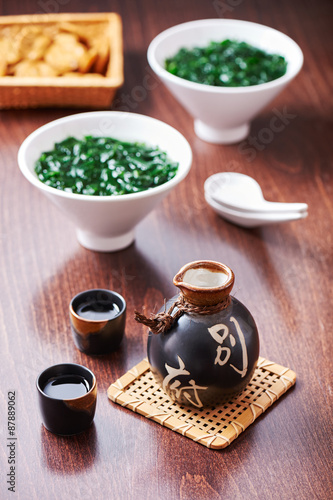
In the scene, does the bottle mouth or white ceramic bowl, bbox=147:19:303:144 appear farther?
white ceramic bowl, bbox=147:19:303:144

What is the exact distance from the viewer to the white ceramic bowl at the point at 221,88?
6.56ft

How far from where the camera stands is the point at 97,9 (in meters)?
2.87

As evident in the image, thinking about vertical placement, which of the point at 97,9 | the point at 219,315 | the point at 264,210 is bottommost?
the point at 97,9

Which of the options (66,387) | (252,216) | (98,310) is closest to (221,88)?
(252,216)

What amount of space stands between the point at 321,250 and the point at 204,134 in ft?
2.06

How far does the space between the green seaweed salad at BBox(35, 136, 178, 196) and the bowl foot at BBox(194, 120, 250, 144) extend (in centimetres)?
40

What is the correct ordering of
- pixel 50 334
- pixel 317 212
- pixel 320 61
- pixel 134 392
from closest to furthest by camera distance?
pixel 134 392 < pixel 50 334 < pixel 317 212 < pixel 320 61

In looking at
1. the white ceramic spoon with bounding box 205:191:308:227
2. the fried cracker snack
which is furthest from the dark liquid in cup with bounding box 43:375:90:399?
Result: the fried cracker snack

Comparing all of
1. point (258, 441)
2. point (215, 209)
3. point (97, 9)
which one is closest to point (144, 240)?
point (215, 209)

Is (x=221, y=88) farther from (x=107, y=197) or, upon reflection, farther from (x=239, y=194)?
(x=107, y=197)

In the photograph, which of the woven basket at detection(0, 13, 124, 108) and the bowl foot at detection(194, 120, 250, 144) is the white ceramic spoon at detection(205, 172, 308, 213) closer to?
the bowl foot at detection(194, 120, 250, 144)

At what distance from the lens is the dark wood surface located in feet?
3.82

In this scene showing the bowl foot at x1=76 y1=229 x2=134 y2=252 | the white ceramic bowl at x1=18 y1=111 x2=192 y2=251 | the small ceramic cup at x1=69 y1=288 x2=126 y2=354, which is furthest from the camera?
the bowl foot at x1=76 y1=229 x2=134 y2=252

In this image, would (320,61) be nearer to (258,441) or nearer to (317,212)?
(317,212)
